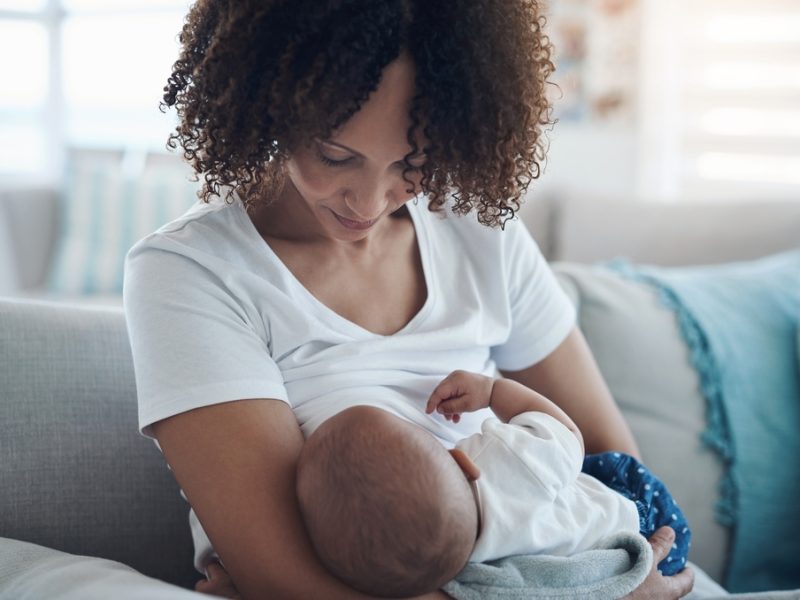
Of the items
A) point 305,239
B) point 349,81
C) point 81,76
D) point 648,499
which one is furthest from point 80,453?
point 81,76

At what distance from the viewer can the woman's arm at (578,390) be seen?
138 cm

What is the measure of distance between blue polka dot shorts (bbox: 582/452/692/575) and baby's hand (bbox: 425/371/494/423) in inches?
9.0

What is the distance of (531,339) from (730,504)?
62cm

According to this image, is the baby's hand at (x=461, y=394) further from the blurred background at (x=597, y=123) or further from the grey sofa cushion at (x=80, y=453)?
the blurred background at (x=597, y=123)

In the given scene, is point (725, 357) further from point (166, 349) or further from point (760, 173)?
point (760, 173)

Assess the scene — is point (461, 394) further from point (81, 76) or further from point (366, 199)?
point (81, 76)

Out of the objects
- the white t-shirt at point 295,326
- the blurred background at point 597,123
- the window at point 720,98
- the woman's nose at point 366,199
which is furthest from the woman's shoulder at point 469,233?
the window at point 720,98

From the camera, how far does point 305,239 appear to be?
122 centimetres

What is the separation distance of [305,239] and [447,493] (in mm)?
401

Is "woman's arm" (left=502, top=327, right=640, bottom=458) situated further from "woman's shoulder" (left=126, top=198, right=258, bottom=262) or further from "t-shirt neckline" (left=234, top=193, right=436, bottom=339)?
"woman's shoulder" (left=126, top=198, right=258, bottom=262)

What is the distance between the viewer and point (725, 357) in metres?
1.78

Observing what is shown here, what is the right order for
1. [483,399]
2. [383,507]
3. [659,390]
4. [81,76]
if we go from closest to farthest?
[383,507] < [483,399] < [659,390] < [81,76]

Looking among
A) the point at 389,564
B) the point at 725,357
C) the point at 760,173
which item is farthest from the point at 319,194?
the point at 760,173

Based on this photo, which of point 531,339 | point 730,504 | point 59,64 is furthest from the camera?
point 59,64
